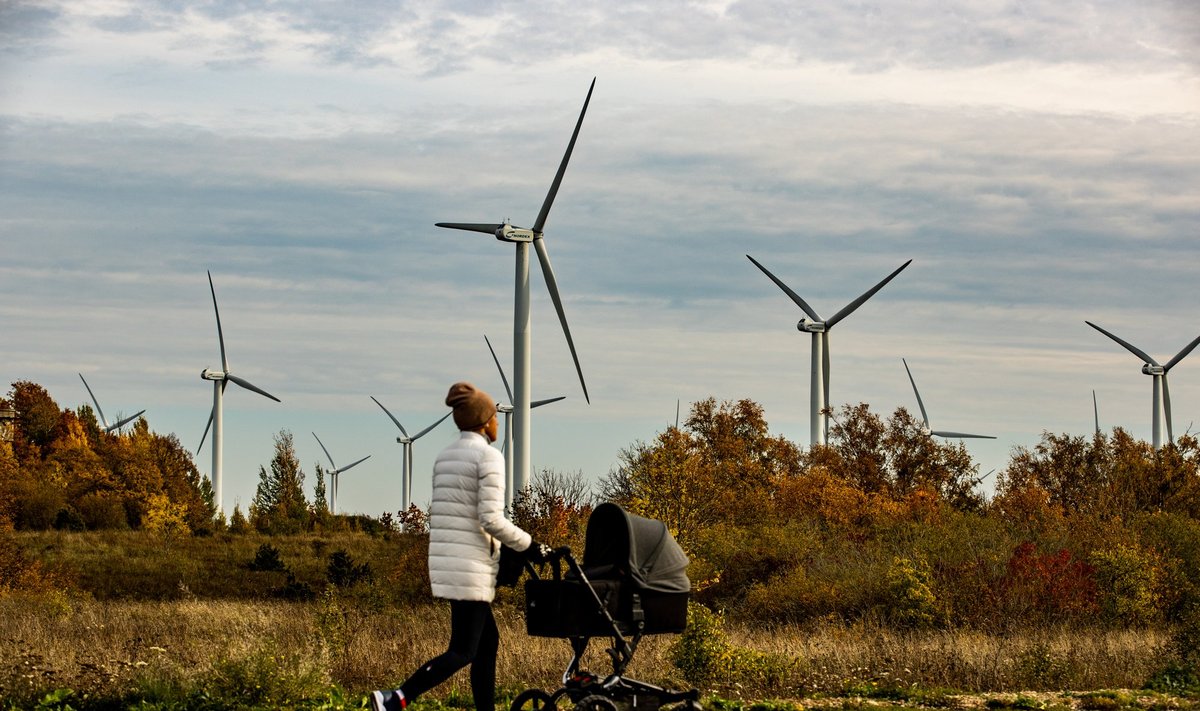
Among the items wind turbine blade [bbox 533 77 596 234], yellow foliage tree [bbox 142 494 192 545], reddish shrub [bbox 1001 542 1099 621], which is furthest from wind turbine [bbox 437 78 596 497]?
yellow foliage tree [bbox 142 494 192 545]

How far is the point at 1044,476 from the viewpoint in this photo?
2078 inches

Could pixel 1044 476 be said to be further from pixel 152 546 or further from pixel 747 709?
pixel 747 709

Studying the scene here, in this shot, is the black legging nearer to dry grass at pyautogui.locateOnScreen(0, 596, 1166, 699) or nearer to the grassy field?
the grassy field

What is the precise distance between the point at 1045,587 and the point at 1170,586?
3.22m

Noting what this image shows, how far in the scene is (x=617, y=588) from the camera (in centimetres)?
844

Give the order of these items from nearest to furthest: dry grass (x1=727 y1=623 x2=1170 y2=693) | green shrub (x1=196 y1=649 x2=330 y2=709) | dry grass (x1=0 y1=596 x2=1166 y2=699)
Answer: green shrub (x1=196 y1=649 x2=330 y2=709)
dry grass (x1=0 y1=596 x2=1166 y2=699)
dry grass (x1=727 y1=623 x2=1170 y2=693)

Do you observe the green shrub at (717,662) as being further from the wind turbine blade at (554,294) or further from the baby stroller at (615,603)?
the wind turbine blade at (554,294)

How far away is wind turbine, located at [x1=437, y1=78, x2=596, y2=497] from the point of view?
103 ft

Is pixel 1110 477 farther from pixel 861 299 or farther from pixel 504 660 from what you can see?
pixel 504 660

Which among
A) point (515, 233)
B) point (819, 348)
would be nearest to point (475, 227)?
point (515, 233)

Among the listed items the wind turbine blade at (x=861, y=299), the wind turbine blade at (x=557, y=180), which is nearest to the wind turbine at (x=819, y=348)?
the wind turbine blade at (x=861, y=299)

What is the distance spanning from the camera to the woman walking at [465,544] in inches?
324

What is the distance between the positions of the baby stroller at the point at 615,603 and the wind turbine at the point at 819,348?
44222 mm

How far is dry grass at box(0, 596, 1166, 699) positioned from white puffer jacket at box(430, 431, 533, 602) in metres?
3.17
